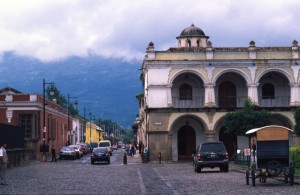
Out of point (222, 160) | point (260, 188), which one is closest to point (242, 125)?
point (222, 160)

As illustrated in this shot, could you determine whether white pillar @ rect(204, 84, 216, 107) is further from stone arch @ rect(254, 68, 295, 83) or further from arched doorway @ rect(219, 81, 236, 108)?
stone arch @ rect(254, 68, 295, 83)

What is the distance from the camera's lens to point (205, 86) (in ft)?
188

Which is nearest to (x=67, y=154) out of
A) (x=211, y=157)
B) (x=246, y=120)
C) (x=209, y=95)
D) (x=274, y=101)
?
(x=209, y=95)

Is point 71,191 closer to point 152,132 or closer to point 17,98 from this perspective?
point 152,132

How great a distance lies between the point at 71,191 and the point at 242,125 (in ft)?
103

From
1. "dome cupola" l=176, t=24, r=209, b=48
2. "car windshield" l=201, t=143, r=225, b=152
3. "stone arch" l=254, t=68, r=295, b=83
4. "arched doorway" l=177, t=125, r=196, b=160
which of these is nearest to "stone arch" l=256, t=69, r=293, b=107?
"stone arch" l=254, t=68, r=295, b=83

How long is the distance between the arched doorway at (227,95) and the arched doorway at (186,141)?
364 centimetres

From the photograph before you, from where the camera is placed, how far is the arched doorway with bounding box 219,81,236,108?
59.9 meters

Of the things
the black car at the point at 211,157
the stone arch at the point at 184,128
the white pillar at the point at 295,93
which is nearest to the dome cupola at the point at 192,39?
the stone arch at the point at 184,128

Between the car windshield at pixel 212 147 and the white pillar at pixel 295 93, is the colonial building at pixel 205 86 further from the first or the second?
the car windshield at pixel 212 147

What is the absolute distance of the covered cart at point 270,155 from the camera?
2580 cm

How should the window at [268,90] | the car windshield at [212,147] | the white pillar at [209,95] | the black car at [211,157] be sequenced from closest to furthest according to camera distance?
the black car at [211,157] → the car windshield at [212,147] → the white pillar at [209,95] → the window at [268,90]

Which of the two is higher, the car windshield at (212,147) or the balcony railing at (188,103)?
the balcony railing at (188,103)

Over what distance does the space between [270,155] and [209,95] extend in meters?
31.3
